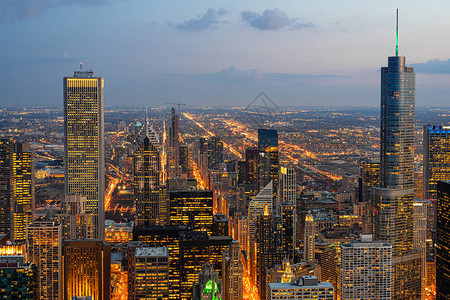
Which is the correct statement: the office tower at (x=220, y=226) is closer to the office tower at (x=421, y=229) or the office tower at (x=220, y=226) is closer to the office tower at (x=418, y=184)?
the office tower at (x=421, y=229)

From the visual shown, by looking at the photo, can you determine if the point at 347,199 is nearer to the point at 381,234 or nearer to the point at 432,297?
the point at 381,234

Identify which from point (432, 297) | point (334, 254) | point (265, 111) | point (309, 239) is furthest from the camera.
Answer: point (265, 111)

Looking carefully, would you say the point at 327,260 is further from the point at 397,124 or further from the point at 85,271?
the point at 85,271

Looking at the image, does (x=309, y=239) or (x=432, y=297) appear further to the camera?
(x=309, y=239)

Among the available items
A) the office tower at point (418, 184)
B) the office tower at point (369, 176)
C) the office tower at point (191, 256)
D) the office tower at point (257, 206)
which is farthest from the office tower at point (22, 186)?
the office tower at point (418, 184)

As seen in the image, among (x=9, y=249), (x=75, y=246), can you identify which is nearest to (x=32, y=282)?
(x=9, y=249)
